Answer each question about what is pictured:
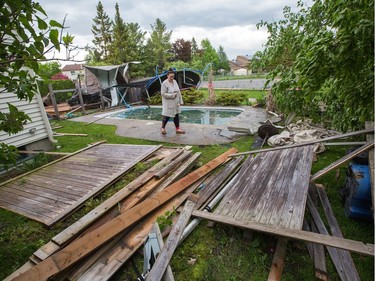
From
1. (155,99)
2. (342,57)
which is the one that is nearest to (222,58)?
(155,99)

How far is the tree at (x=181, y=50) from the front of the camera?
122 ft

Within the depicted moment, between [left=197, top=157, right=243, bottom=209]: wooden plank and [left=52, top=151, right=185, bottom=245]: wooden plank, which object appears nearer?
[left=52, top=151, right=185, bottom=245]: wooden plank

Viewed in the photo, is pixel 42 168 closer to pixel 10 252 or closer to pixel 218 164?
pixel 10 252

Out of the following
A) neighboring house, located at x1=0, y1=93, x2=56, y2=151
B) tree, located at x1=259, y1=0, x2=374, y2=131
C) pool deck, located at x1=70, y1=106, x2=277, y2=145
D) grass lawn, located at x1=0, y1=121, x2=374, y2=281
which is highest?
tree, located at x1=259, y1=0, x2=374, y2=131

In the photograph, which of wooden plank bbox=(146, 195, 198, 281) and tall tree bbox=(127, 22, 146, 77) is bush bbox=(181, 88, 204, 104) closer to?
wooden plank bbox=(146, 195, 198, 281)

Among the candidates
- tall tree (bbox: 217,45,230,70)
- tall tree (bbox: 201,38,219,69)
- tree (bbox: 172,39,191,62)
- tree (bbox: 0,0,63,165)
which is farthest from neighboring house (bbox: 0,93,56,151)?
tall tree (bbox: 217,45,230,70)

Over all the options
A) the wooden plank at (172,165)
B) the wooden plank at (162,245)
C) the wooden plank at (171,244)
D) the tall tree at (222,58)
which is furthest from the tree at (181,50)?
the wooden plank at (162,245)

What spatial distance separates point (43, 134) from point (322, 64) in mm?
6210

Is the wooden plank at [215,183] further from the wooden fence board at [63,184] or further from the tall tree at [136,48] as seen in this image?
the tall tree at [136,48]

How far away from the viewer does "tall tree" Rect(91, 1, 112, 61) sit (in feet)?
114

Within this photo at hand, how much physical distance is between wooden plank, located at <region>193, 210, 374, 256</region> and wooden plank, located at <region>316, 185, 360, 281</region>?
366mm

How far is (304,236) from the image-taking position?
1.75 meters

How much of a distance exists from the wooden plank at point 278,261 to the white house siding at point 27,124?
560 cm

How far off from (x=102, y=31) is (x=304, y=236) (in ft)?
137
